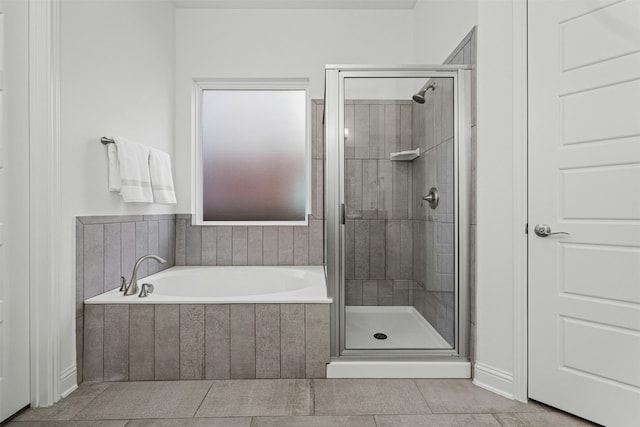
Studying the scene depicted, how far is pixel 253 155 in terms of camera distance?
3.42 metres

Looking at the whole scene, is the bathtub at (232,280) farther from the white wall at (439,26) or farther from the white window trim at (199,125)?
the white wall at (439,26)

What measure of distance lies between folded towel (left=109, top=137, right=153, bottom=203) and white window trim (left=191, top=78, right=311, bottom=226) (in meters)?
0.82

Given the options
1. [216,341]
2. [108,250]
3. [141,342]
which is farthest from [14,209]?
[216,341]

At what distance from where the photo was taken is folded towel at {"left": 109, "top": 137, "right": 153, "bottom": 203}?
227 centimetres

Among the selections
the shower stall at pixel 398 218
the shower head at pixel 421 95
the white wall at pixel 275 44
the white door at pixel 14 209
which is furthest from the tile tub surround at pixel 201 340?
the white wall at pixel 275 44

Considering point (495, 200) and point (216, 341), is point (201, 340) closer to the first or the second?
point (216, 341)

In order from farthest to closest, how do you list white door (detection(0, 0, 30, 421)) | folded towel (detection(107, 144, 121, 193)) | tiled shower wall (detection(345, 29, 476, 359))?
folded towel (detection(107, 144, 121, 193)), tiled shower wall (detection(345, 29, 476, 359)), white door (detection(0, 0, 30, 421))

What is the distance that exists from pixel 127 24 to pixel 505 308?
2862 millimetres

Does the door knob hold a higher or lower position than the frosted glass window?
lower

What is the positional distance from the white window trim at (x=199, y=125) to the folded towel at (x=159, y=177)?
528 mm

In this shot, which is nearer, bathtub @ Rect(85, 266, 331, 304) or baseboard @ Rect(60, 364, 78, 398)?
baseboard @ Rect(60, 364, 78, 398)

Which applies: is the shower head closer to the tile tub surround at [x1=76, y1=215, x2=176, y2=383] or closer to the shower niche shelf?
the shower niche shelf

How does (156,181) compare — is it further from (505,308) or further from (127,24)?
(505,308)

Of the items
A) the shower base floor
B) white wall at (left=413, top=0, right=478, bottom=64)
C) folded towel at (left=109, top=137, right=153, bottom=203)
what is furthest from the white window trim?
the shower base floor
